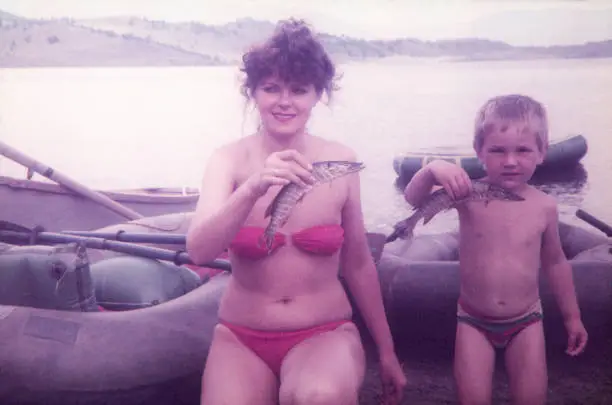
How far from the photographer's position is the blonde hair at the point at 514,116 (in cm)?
181

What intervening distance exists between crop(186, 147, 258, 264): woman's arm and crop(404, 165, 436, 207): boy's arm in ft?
1.91

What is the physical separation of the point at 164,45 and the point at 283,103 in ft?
5.26

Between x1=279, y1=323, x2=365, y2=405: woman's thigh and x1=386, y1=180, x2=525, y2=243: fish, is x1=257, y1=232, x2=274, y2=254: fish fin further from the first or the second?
x1=386, y1=180, x2=525, y2=243: fish

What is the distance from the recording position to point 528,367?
1814 millimetres

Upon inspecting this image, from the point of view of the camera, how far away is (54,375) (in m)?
2.10

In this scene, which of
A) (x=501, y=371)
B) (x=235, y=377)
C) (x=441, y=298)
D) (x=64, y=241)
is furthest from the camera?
(x=64, y=241)

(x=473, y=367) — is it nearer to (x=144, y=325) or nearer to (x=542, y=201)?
(x=542, y=201)

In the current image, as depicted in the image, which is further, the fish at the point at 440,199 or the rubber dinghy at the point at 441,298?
the rubber dinghy at the point at 441,298

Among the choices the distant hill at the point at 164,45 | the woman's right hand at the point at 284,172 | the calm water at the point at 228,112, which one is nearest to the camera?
the woman's right hand at the point at 284,172

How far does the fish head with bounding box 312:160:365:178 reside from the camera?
1.45 meters

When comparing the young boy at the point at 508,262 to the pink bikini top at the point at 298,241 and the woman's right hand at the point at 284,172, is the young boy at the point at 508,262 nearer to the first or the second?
the pink bikini top at the point at 298,241

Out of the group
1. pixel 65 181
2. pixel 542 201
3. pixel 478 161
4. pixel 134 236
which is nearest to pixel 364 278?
pixel 542 201

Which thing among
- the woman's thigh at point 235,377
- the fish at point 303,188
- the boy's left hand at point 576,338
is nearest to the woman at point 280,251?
the woman's thigh at point 235,377

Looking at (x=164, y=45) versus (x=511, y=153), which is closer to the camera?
(x=511, y=153)
